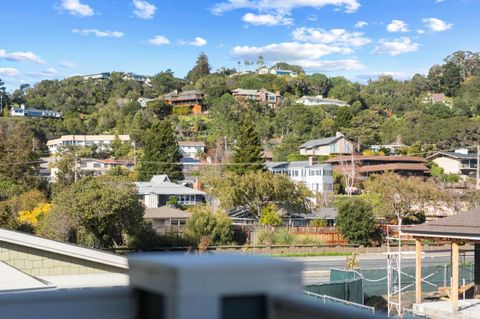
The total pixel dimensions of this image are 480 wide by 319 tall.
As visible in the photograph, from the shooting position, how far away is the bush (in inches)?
1889

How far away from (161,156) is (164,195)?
18.7m

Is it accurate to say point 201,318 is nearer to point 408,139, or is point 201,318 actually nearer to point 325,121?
point 408,139

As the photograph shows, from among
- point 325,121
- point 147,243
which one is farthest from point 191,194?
point 325,121

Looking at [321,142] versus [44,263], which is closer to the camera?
[44,263]

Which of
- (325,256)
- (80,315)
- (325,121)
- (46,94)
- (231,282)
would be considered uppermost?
(46,94)

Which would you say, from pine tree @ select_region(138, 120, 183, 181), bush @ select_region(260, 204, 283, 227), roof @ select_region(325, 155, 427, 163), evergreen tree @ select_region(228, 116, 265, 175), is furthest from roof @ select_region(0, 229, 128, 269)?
roof @ select_region(325, 155, 427, 163)

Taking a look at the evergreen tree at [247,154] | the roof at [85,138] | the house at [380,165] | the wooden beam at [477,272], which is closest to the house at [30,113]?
the roof at [85,138]

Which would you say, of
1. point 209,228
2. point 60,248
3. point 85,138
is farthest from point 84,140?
point 60,248

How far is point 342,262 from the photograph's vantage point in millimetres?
37656

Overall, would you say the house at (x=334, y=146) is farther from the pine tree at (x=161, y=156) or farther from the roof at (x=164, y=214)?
the roof at (x=164, y=214)

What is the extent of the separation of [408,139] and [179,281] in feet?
335

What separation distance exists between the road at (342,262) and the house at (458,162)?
41.9 metres

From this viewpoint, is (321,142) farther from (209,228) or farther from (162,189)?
(209,228)

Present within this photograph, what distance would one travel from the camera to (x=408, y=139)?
100625 millimetres
